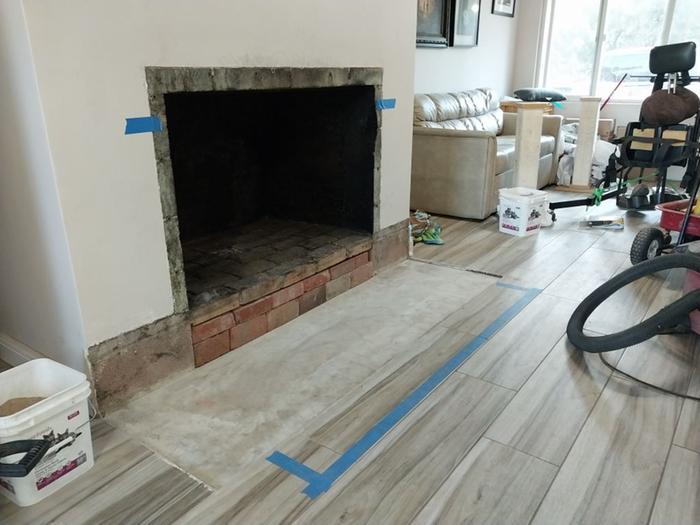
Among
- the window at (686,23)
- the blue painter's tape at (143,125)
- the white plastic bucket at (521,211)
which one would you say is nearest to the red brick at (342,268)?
the blue painter's tape at (143,125)

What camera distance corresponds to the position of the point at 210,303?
235cm

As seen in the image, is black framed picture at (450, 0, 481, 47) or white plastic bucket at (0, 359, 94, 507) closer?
white plastic bucket at (0, 359, 94, 507)

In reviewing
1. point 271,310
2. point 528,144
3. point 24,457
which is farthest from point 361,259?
point 528,144

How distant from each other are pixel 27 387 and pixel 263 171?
2.13 meters

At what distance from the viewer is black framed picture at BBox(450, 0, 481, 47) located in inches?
221

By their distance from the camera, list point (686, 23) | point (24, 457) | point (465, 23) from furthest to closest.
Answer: point (686, 23) → point (465, 23) → point (24, 457)

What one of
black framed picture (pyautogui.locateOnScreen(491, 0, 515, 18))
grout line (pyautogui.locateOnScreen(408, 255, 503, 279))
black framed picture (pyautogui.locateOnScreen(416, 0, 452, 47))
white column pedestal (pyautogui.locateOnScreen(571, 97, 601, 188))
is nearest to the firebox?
grout line (pyautogui.locateOnScreen(408, 255, 503, 279))

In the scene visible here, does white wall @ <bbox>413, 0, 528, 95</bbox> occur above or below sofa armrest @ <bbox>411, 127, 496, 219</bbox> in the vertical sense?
above

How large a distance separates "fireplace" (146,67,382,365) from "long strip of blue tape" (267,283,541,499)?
2.65ft

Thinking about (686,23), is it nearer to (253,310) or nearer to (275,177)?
(275,177)

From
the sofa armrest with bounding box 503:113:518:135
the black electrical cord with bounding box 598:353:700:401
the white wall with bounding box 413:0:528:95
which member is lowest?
the black electrical cord with bounding box 598:353:700:401

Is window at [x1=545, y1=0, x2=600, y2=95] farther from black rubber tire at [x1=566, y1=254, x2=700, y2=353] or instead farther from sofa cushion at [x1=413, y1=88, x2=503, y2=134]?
black rubber tire at [x1=566, y1=254, x2=700, y2=353]

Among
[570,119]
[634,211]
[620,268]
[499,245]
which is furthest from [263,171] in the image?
[570,119]

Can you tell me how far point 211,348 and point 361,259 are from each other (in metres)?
1.15
